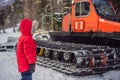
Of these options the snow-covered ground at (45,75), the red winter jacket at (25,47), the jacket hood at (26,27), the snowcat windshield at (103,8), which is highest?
the snowcat windshield at (103,8)

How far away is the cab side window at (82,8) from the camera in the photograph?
1321cm

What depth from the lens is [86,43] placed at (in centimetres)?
1283

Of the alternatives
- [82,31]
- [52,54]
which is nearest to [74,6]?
[82,31]

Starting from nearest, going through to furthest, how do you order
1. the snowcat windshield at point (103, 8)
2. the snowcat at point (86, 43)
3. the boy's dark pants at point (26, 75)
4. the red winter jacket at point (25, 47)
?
the red winter jacket at point (25, 47) → the boy's dark pants at point (26, 75) → the snowcat at point (86, 43) → the snowcat windshield at point (103, 8)

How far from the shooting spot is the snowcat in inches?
432

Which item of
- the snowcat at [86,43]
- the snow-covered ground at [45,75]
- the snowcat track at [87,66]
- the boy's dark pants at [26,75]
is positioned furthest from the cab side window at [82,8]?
the boy's dark pants at [26,75]

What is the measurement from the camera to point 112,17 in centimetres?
1255

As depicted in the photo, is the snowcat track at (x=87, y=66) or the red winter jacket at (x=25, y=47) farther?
the snowcat track at (x=87, y=66)

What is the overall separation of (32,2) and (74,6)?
38125 millimetres

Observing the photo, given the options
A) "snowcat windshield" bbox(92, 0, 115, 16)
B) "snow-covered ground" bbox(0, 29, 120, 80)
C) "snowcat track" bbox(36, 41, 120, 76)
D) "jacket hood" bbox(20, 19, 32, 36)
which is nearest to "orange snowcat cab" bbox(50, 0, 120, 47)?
"snowcat windshield" bbox(92, 0, 115, 16)

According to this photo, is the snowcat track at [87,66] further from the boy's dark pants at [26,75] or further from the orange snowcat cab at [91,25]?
the boy's dark pants at [26,75]

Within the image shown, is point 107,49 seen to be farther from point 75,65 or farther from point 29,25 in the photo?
point 29,25

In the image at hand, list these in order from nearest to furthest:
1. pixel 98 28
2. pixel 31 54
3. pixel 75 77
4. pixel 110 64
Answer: pixel 31 54, pixel 75 77, pixel 110 64, pixel 98 28

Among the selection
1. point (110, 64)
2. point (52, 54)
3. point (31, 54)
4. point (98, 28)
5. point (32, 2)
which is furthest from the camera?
point (32, 2)
